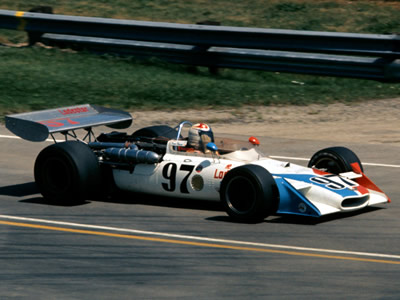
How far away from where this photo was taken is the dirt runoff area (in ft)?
55.9

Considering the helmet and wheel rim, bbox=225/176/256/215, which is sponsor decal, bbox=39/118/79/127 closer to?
the helmet

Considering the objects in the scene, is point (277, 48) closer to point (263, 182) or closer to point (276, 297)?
point (263, 182)

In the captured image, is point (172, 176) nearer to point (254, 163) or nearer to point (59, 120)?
point (254, 163)

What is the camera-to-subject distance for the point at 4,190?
511 inches

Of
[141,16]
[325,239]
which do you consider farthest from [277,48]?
[325,239]

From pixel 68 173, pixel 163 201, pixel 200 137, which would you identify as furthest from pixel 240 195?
pixel 68 173

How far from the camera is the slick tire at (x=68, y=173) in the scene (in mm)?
11617

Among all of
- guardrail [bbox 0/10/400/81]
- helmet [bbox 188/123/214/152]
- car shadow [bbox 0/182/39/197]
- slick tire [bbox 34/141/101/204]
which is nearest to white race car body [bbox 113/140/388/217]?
helmet [bbox 188/123/214/152]

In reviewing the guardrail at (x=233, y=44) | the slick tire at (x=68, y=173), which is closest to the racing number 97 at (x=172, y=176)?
the slick tire at (x=68, y=173)

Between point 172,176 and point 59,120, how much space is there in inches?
84.9

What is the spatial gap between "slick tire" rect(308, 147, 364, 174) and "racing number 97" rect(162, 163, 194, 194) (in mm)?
1913

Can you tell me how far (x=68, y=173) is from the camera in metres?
11.7

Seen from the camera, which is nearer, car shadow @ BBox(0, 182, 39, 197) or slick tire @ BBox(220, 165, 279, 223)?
slick tire @ BBox(220, 165, 279, 223)

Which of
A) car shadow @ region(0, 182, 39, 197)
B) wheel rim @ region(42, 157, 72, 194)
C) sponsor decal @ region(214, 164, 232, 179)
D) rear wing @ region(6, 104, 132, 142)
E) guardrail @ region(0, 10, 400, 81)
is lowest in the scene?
car shadow @ region(0, 182, 39, 197)
